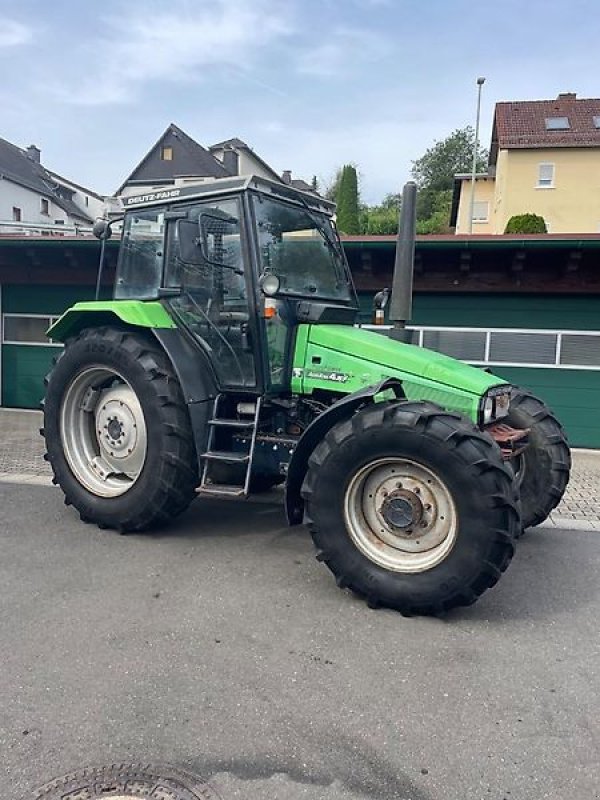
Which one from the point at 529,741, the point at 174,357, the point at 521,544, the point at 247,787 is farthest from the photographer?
the point at 521,544

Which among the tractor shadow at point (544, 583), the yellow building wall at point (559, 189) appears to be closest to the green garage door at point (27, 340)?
the tractor shadow at point (544, 583)

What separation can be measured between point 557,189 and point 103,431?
106 ft

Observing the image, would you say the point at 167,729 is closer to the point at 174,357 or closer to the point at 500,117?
the point at 174,357

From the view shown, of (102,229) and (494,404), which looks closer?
(494,404)

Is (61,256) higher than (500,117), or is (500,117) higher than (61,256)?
(500,117)

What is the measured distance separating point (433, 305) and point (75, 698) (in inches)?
324

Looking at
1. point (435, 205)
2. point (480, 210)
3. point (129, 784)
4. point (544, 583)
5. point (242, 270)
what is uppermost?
point (435, 205)

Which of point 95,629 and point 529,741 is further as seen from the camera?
point 95,629

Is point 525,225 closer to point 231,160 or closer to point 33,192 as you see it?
point 33,192

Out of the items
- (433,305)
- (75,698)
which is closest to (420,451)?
(75,698)

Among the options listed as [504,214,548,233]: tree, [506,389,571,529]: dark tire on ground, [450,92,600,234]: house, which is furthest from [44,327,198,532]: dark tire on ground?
[450,92,600,234]: house

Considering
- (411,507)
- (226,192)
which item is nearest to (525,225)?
(226,192)

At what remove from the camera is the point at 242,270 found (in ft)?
14.9

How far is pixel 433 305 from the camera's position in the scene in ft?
32.4
